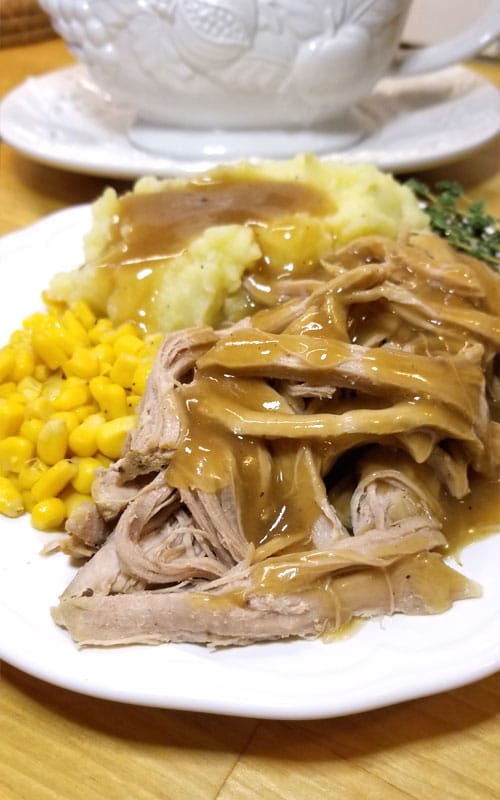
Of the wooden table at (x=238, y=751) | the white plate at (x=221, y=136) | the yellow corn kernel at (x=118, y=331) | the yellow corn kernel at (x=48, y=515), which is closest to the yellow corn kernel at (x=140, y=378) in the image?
the yellow corn kernel at (x=118, y=331)

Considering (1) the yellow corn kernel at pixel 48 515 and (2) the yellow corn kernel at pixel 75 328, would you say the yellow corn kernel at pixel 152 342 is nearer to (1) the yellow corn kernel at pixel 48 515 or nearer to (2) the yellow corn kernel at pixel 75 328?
(2) the yellow corn kernel at pixel 75 328

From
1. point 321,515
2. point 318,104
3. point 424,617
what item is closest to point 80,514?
point 321,515

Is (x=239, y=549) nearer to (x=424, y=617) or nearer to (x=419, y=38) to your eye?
(x=424, y=617)

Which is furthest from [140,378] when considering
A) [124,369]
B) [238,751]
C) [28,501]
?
[238,751]

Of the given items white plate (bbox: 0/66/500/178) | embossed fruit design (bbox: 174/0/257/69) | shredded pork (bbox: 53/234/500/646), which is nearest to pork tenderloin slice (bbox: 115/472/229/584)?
shredded pork (bbox: 53/234/500/646)

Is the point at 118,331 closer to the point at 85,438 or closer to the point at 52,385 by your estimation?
the point at 52,385

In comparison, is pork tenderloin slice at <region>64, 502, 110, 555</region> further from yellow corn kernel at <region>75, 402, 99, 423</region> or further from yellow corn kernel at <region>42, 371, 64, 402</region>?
yellow corn kernel at <region>42, 371, 64, 402</region>

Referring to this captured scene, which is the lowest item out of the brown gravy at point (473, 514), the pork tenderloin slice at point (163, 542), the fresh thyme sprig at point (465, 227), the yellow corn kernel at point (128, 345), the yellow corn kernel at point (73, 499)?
the yellow corn kernel at point (73, 499)
